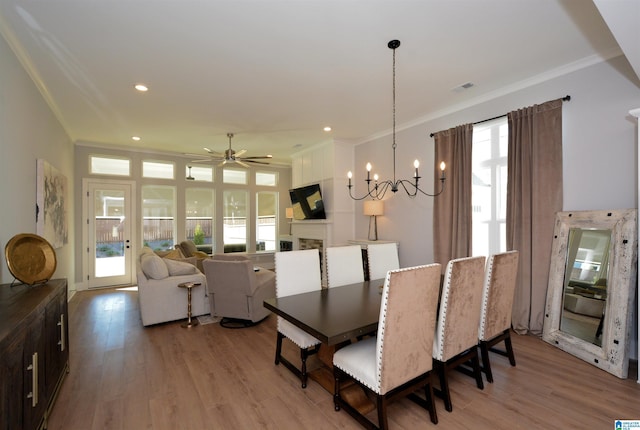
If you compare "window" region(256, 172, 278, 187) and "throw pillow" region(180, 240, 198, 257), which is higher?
"window" region(256, 172, 278, 187)

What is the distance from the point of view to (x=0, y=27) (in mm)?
2387

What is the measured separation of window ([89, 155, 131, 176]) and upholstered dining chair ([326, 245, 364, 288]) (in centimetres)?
559

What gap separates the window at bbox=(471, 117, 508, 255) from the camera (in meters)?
3.87

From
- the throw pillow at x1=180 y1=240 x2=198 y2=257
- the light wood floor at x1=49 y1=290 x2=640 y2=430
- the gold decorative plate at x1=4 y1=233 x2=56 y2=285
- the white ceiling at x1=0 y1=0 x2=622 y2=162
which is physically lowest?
the light wood floor at x1=49 y1=290 x2=640 y2=430

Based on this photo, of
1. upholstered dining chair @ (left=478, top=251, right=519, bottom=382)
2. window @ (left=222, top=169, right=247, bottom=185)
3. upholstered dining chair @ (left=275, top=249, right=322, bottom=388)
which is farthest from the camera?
window @ (left=222, top=169, right=247, bottom=185)

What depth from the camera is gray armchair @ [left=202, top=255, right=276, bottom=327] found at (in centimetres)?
377

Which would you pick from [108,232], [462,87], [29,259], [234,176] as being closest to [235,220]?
[234,176]

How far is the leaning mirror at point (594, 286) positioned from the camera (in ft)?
8.64

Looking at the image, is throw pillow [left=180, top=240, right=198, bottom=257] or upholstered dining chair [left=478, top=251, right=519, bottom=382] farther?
throw pillow [left=180, top=240, right=198, bottom=257]

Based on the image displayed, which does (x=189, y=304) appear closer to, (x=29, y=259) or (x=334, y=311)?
(x=29, y=259)

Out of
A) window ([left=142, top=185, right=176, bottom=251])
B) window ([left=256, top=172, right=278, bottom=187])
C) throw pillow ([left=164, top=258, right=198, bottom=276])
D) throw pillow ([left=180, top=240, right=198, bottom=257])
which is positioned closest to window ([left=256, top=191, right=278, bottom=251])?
window ([left=256, top=172, right=278, bottom=187])

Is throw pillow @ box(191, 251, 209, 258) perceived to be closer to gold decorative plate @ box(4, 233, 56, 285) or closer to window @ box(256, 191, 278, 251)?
window @ box(256, 191, 278, 251)

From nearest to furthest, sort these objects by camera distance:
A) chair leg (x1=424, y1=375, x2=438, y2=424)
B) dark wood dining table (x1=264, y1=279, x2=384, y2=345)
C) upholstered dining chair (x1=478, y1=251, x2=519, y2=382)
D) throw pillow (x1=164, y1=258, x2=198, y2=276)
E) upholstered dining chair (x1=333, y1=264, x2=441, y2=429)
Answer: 1. upholstered dining chair (x1=333, y1=264, x2=441, y2=429)
2. dark wood dining table (x1=264, y1=279, x2=384, y2=345)
3. chair leg (x1=424, y1=375, x2=438, y2=424)
4. upholstered dining chair (x1=478, y1=251, x2=519, y2=382)
5. throw pillow (x1=164, y1=258, x2=198, y2=276)

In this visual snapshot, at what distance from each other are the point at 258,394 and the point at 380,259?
1913mm
